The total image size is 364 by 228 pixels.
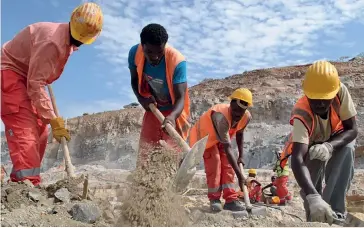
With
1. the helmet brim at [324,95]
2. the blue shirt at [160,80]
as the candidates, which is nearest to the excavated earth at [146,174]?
the blue shirt at [160,80]

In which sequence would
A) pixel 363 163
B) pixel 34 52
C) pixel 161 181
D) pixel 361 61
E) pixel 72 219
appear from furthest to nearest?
pixel 361 61 < pixel 363 163 < pixel 34 52 < pixel 161 181 < pixel 72 219

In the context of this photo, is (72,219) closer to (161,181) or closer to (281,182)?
(161,181)

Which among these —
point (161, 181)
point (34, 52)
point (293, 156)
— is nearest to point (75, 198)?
point (161, 181)

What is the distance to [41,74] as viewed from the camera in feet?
12.6

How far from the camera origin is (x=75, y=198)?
3635 mm

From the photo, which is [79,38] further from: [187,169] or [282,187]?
[282,187]

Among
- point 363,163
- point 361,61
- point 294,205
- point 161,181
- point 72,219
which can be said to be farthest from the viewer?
point 361,61

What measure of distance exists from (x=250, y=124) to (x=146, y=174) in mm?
15301

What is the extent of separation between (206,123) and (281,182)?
238 cm

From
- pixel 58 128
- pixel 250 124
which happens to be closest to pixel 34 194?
pixel 58 128

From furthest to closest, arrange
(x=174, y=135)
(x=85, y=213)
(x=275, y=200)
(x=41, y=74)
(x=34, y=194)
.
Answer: (x=275, y=200) < (x=41, y=74) < (x=174, y=135) < (x=34, y=194) < (x=85, y=213)

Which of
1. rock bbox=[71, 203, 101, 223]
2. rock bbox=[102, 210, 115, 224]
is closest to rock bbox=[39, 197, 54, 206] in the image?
rock bbox=[71, 203, 101, 223]

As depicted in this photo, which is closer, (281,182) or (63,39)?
(63,39)

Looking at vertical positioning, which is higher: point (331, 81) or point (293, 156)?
point (331, 81)
